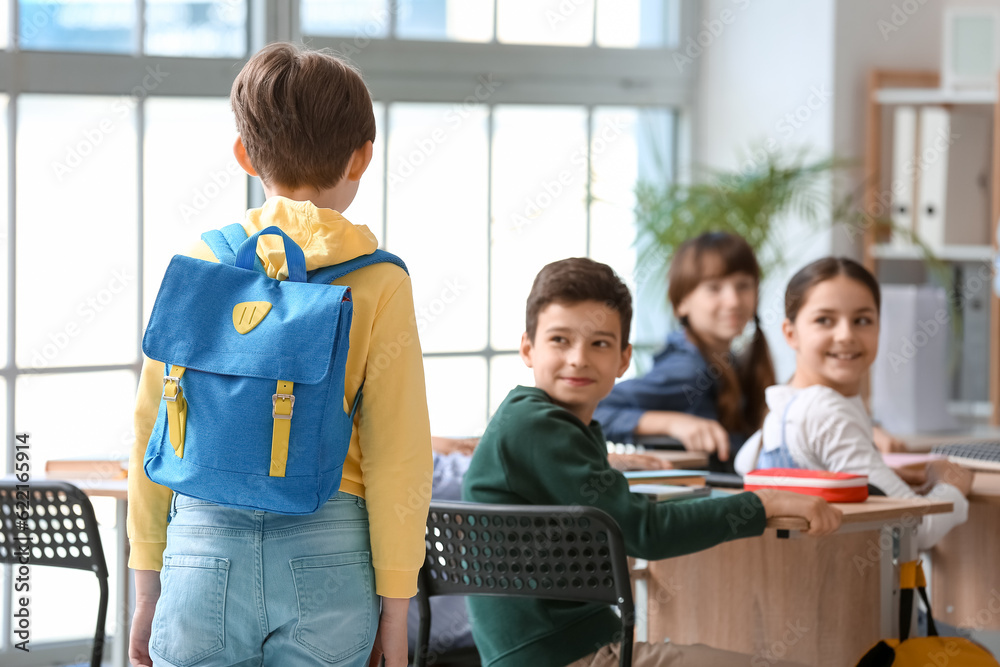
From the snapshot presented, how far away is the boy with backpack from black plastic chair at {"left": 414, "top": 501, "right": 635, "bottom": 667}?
41 cm

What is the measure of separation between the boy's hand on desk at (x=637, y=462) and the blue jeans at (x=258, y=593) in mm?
1308

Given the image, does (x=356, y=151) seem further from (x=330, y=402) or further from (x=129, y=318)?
(x=129, y=318)

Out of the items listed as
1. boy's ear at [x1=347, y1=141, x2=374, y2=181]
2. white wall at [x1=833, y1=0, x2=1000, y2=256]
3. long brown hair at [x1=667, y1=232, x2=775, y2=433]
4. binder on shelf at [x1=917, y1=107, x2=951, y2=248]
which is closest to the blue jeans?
boy's ear at [x1=347, y1=141, x2=374, y2=181]

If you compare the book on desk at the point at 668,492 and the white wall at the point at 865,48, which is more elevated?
the white wall at the point at 865,48

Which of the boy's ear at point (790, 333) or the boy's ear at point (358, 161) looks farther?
the boy's ear at point (790, 333)

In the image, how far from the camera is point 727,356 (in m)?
3.24

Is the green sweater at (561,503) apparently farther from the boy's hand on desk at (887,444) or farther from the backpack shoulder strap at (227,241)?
the boy's hand on desk at (887,444)

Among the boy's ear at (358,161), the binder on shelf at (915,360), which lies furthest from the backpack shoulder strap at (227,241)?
the binder on shelf at (915,360)

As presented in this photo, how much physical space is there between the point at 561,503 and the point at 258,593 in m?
0.66

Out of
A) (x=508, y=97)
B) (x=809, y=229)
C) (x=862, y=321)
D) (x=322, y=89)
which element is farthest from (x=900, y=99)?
(x=322, y=89)

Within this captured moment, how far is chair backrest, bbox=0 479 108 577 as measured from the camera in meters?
1.94

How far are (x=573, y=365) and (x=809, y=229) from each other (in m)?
2.50

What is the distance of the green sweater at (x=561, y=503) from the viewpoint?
1.72 metres

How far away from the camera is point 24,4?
3.23 meters
